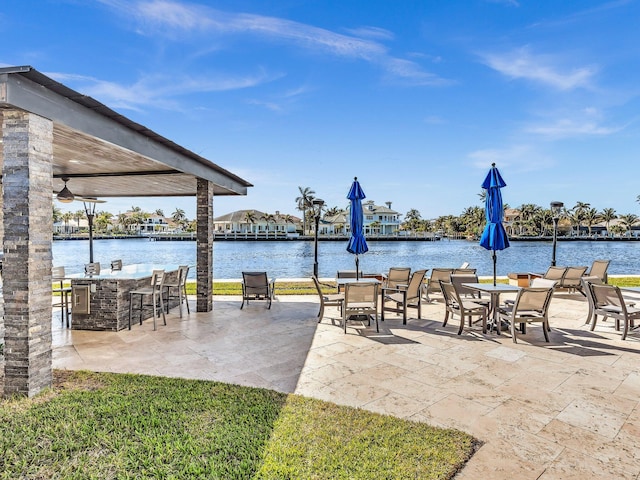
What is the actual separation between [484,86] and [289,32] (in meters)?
9.48

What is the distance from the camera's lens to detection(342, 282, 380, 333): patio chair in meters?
6.14

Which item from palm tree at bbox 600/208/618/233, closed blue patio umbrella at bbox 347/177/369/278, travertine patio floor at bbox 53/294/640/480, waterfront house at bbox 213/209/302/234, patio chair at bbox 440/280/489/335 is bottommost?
travertine patio floor at bbox 53/294/640/480

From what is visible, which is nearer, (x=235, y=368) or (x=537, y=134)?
(x=235, y=368)

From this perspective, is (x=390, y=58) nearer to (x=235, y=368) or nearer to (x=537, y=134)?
(x=537, y=134)

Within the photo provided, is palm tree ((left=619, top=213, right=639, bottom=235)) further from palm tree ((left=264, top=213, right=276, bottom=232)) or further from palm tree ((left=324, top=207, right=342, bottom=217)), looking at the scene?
palm tree ((left=264, top=213, right=276, bottom=232))

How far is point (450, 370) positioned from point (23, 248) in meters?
4.80

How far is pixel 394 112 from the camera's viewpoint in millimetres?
18016

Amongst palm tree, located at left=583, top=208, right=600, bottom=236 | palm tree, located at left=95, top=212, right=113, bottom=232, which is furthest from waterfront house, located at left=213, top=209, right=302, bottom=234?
palm tree, located at left=583, top=208, right=600, bottom=236

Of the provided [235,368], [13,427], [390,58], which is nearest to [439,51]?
[390,58]

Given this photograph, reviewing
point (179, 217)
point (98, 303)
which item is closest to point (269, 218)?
point (179, 217)

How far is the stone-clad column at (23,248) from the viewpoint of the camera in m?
3.39

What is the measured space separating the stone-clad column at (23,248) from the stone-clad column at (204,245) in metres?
4.15

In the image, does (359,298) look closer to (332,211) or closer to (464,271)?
(464,271)

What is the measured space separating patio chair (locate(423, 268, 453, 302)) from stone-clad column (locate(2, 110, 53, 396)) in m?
7.30
